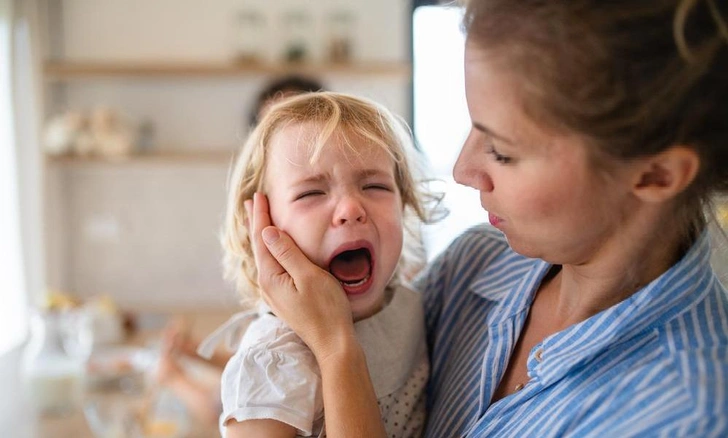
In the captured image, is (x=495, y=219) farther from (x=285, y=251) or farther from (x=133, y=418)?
(x=133, y=418)

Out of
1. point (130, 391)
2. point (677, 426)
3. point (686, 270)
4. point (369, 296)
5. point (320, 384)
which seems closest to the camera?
point (677, 426)

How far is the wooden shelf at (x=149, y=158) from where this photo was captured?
3.48 metres

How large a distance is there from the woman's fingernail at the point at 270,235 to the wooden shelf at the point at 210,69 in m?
2.62

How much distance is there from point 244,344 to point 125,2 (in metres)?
3.20

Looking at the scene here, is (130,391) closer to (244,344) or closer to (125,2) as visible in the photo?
(244,344)

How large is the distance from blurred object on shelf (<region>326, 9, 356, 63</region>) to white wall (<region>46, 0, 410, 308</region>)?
5cm

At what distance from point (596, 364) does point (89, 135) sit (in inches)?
126

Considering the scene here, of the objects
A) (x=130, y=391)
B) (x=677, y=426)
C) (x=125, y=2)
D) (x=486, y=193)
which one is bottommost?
(x=130, y=391)

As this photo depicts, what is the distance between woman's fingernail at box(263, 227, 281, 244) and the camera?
3.22ft

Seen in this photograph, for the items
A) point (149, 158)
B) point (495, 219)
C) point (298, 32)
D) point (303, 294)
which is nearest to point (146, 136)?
point (149, 158)

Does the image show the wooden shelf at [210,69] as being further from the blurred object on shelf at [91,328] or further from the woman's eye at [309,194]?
the woman's eye at [309,194]

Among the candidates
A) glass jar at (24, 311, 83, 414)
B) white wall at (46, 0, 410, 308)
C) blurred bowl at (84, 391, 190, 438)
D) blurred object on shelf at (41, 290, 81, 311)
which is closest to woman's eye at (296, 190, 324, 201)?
blurred bowl at (84, 391, 190, 438)

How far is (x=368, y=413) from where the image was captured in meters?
0.84

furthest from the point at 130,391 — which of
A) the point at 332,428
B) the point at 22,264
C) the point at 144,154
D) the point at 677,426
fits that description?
the point at 677,426
